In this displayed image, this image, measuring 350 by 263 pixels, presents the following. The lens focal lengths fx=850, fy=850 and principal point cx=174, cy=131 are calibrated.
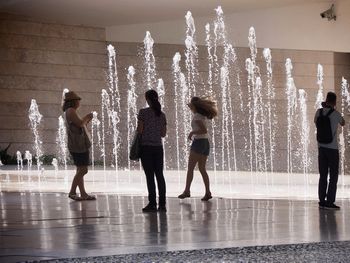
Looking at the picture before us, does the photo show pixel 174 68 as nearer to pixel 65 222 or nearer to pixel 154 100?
pixel 154 100

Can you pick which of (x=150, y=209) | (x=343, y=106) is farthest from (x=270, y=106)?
(x=150, y=209)

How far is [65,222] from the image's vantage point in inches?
376

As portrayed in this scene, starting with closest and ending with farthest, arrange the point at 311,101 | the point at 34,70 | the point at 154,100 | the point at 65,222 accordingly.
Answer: the point at 65,222
the point at 154,100
the point at 34,70
the point at 311,101

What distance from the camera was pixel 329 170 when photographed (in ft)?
38.7

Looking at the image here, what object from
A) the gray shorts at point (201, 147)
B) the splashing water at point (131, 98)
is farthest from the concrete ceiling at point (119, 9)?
the gray shorts at point (201, 147)

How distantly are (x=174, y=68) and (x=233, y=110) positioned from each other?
2712 mm

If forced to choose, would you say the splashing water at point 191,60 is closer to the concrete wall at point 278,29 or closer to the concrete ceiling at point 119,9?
the concrete wall at point 278,29

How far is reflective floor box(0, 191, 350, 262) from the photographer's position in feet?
24.0

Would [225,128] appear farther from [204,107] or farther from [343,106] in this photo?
[204,107]

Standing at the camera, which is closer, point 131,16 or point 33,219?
point 33,219

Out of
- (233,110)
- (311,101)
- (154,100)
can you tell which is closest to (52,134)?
(233,110)

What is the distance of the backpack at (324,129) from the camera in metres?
11.5

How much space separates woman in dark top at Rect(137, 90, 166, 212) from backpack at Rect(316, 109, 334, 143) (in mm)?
2144

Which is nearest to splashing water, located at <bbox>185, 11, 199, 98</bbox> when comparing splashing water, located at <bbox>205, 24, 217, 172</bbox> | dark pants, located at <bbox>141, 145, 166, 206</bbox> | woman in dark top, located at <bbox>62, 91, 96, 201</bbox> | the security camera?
splashing water, located at <bbox>205, 24, 217, 172</bbox>
